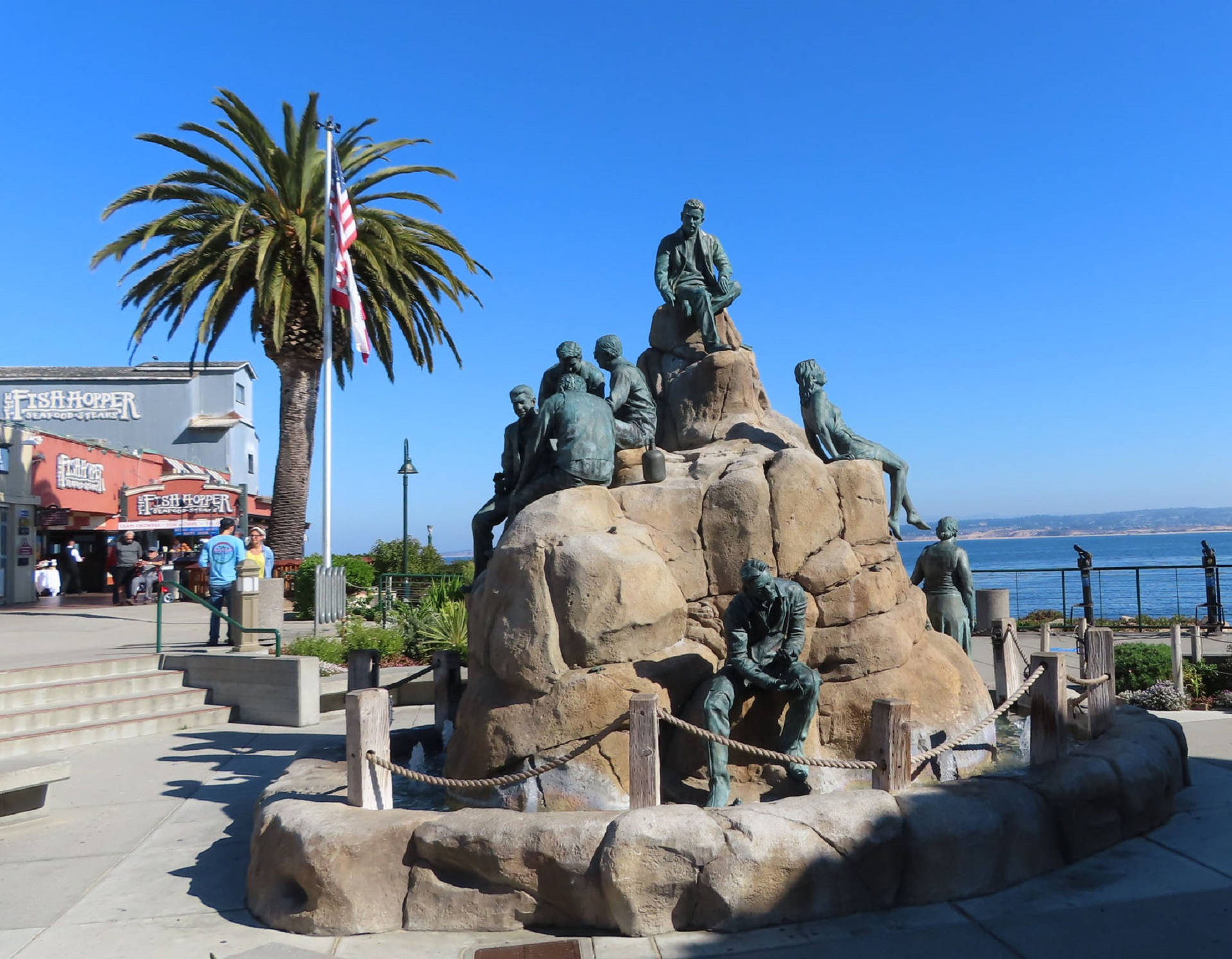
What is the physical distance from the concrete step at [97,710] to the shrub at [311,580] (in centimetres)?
550

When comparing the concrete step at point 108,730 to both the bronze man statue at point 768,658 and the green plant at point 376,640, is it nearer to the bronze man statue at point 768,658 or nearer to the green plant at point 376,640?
the green plant at point 376,640

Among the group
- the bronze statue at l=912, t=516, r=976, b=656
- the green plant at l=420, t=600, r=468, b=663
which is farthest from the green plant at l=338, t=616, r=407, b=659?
the bronze statue at l=912, t=516, r=976, b=656

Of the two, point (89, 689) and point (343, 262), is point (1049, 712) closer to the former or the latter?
point (89, 689)

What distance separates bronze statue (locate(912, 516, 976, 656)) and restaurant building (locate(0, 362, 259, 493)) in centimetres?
3367

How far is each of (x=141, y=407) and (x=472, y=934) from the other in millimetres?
39442

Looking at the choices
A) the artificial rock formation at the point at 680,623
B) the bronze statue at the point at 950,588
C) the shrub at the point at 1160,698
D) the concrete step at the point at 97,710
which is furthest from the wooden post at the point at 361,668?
the shrub at the point at 1160,698

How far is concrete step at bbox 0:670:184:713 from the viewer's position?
460 inches

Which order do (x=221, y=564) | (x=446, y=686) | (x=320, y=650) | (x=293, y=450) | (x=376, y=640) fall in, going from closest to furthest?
(x=446, y=686) < (x=320, y=650) < (x=376, y=640) < (x=221, y=564) < (x=293, y=450)

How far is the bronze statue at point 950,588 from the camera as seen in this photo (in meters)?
10.4

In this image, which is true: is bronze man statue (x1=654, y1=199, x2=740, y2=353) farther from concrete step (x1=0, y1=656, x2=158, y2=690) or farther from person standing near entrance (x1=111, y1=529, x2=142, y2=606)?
person standing near entrance (x1=111, y1=529, x2=142, y2=606)

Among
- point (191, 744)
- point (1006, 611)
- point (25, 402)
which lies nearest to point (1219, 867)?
point (191, 744)

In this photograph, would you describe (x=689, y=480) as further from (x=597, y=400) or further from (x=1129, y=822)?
(x=1129, y=822)

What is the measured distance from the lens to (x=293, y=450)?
22688mm

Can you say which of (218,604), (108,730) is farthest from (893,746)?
(218,604)
